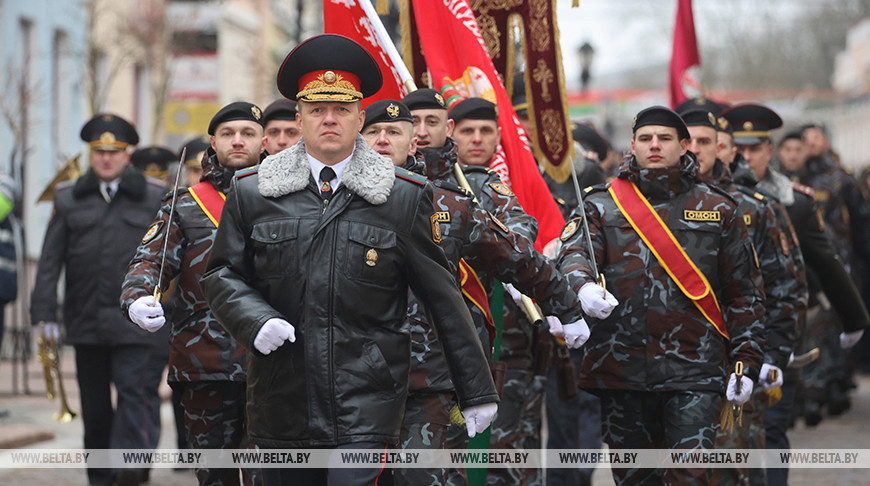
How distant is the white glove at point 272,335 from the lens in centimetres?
532

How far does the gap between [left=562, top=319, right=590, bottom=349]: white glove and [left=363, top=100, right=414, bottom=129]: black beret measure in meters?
1.31

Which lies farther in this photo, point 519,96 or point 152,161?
point 152,161

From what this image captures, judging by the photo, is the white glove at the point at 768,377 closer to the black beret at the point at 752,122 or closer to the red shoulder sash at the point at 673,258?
the red shoulder sash at the point at 673,258

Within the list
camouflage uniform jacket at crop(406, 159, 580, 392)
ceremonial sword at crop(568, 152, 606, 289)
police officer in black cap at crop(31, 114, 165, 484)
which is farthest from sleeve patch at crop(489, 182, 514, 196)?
police officer in black cap at crop(31, 114, 165, 484)

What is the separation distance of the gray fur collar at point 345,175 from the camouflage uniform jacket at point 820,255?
515 cm

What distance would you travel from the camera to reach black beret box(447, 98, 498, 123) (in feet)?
28.6

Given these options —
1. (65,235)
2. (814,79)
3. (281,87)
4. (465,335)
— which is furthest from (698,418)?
(814,79)

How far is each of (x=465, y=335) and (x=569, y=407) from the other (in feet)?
17.1

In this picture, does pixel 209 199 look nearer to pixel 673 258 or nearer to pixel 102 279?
pixel 673 258

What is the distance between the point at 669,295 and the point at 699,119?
1.61 m

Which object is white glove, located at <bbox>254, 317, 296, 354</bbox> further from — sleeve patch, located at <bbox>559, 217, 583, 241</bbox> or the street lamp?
the street lamp

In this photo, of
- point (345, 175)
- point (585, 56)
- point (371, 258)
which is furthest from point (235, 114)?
point (585, 56)

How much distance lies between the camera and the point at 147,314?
6.59 m

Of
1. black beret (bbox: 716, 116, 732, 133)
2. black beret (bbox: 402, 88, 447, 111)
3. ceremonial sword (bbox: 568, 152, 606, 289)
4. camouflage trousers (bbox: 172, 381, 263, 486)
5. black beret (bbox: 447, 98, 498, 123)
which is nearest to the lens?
ceremonial sword (bbox: 568, 152, 606, 289)
